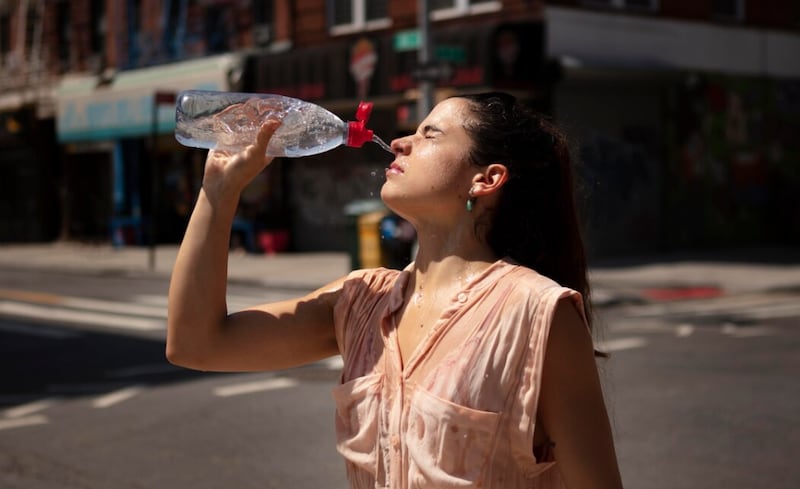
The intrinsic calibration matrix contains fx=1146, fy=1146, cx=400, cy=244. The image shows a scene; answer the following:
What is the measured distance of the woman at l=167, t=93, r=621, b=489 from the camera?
7.68 ft

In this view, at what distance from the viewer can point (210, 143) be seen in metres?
2.88

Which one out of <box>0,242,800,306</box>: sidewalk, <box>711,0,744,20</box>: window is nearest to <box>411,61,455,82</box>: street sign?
<box>0,242,800,306</box>: sidewalk

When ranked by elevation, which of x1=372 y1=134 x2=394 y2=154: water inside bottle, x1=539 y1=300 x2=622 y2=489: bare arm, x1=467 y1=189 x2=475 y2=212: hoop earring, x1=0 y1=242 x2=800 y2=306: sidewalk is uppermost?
x1=372 y1=134 x2=394 y2=154: water inside bottle

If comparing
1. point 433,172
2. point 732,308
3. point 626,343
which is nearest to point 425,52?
point 732,308

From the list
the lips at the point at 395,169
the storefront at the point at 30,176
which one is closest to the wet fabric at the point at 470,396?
the lips at the point at 395,169

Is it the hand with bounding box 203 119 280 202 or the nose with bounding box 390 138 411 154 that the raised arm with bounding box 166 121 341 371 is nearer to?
the hand with bounding box 203 119 280 202

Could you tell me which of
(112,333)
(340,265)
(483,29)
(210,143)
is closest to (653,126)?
(483,29)

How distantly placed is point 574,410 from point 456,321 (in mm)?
309

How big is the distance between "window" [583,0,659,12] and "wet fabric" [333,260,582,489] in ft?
66.2

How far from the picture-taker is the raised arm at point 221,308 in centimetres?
257

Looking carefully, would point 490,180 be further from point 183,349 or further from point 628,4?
point 628,4

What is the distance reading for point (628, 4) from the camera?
22.8 m

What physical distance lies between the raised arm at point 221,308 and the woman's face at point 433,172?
0.30m

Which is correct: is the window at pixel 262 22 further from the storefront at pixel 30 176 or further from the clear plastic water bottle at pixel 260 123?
the clear plastic water bottle at pixel 260 123
